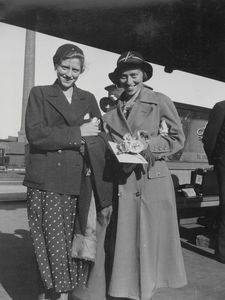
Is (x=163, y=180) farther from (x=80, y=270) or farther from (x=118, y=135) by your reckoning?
(x=80, y=270)

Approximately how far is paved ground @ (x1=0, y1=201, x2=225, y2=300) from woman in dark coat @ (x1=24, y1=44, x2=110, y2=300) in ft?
2.33

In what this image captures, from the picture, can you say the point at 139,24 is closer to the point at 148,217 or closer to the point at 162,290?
the point at 148,217

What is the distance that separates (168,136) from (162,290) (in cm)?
144

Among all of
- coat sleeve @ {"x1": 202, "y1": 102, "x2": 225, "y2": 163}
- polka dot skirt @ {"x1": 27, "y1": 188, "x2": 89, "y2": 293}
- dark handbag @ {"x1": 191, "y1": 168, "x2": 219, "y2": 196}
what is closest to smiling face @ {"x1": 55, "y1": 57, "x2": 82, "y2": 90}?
polka dot skirt @ {"x1": 27, "y1": 188, "x2": 89, "y2": 293}

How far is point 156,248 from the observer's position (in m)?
2.87

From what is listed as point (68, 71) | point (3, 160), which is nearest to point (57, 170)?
point (68, 71)

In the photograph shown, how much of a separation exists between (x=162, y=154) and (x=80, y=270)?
3.36ft

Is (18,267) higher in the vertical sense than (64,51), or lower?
lower

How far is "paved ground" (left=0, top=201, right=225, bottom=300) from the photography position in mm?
3393

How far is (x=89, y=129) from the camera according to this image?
2.74m

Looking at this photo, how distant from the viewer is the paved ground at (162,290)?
3.39 m

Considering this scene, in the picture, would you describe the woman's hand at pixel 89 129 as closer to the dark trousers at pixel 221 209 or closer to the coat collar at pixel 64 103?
the coat collar at pixel 64 103

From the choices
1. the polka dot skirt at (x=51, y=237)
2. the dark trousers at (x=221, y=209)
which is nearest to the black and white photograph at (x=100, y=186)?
the polka dot skirt at (x=51, y=237)

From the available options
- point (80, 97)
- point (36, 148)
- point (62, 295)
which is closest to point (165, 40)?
point (80, 97)
